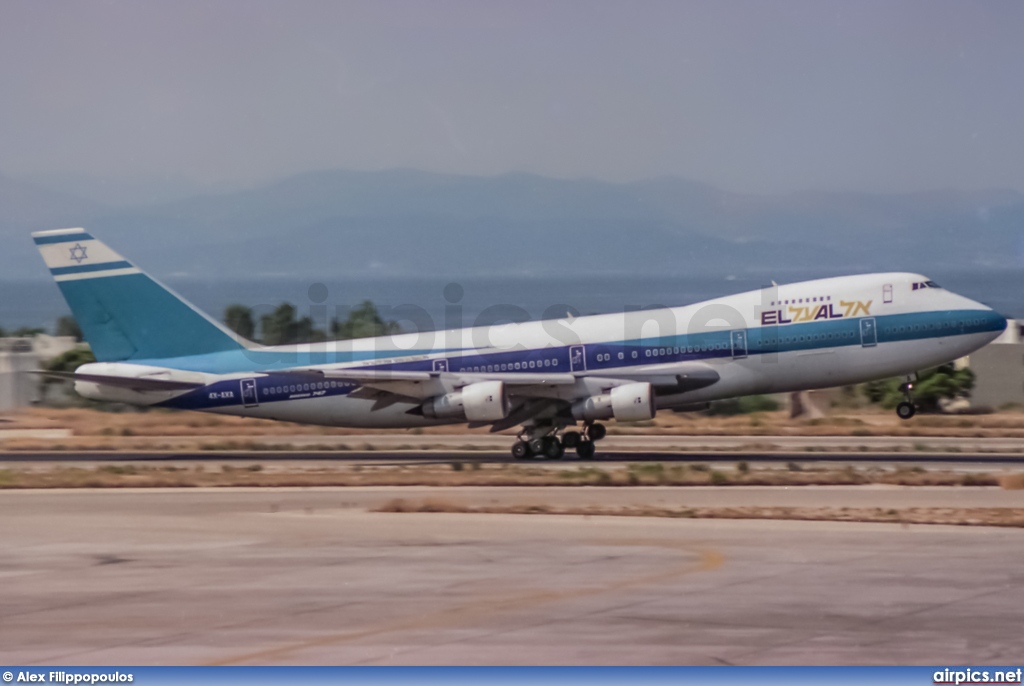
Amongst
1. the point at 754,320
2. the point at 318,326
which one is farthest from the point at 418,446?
the point at 318,326

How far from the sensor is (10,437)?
153ft

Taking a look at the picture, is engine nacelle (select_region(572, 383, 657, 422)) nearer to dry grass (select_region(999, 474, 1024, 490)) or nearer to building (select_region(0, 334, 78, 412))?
dry grass (select_region(999, 474, 1024, 490))

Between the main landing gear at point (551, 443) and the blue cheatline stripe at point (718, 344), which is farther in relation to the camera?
the main landing gear at point (551, 443)

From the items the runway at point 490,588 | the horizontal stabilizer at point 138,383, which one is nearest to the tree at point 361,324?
the horizontal stabilizer at point 138,383

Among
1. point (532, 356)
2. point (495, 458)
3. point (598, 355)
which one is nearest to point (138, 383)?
point (495, 458)

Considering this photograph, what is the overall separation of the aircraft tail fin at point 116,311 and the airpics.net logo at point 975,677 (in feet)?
93.8

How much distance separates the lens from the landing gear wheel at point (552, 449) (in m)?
35.7

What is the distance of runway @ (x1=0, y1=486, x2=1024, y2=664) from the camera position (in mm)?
13758

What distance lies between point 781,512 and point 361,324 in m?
44.1

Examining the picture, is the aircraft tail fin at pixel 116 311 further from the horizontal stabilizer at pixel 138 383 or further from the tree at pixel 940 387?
the tree at pixel 940 387

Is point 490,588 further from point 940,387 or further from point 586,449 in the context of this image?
point 940,387

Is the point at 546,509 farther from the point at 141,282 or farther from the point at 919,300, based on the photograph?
the point at 141,282

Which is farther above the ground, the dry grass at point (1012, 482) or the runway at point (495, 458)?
the runway at point (495, 458)

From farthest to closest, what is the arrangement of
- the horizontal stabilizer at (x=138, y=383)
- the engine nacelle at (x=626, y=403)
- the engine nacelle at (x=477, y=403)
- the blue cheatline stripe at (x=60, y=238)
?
the blue cheatline stripe at (x=60, y=238) → the horizontal stabilizer at (x=138, y=383) → the engine nacelle at (x=477, y=403) → the engine nacelle at (x=626, y=403)
